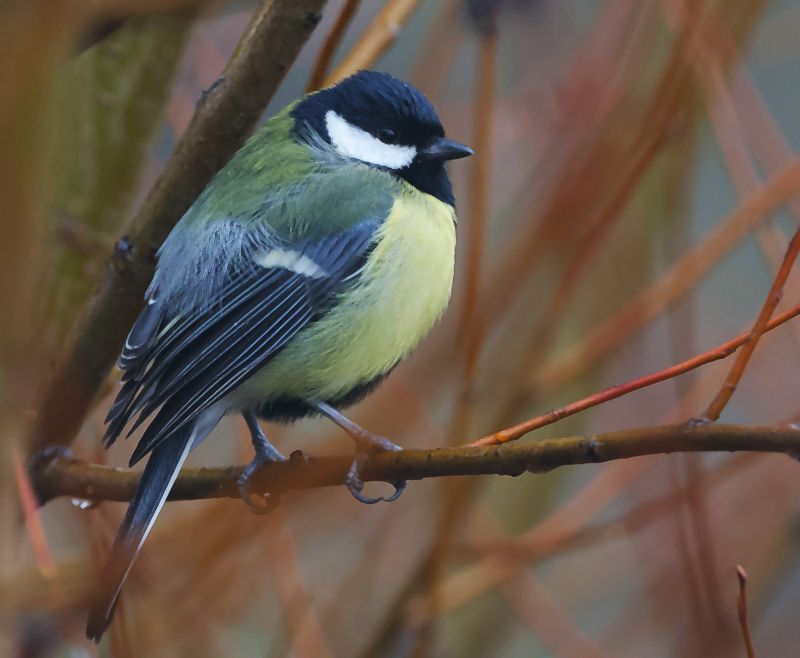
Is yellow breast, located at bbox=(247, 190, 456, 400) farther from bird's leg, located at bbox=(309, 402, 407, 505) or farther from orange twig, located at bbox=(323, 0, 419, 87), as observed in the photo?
orange twig, located at bbox=(323, 0, 419, 87)

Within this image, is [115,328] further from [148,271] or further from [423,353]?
[423,353]

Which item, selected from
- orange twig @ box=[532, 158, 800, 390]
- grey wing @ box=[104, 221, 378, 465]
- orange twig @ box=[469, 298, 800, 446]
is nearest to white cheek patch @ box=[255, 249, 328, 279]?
grey wing @ box=[104, 221, 378, 465]

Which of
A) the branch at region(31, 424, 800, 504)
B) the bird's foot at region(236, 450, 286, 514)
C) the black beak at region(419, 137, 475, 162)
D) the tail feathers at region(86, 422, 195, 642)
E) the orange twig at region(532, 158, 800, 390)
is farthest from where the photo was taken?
the black beak at region(419, 137, 475, 162)

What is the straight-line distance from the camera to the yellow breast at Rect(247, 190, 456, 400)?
6.68 feet

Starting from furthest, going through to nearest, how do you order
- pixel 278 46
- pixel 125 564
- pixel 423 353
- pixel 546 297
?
pixel 423 353 < pixel 546 297 < pixel 278 46 < pixel 125 564

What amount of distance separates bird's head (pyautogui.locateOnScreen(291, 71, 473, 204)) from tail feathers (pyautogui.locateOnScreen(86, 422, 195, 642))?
745mm

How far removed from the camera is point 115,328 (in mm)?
2025

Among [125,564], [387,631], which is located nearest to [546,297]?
[387,631]

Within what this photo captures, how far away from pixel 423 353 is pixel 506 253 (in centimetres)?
47

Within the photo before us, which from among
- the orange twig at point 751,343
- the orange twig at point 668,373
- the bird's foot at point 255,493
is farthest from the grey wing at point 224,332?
the orange twig at point 751,343

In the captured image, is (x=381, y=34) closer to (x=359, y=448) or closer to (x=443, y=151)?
(x=443, y=151)

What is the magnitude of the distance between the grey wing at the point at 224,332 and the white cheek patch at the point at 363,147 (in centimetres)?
23

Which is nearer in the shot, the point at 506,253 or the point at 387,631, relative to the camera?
the point at 387,631

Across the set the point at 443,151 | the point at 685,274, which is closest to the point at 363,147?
the point at 443,151
